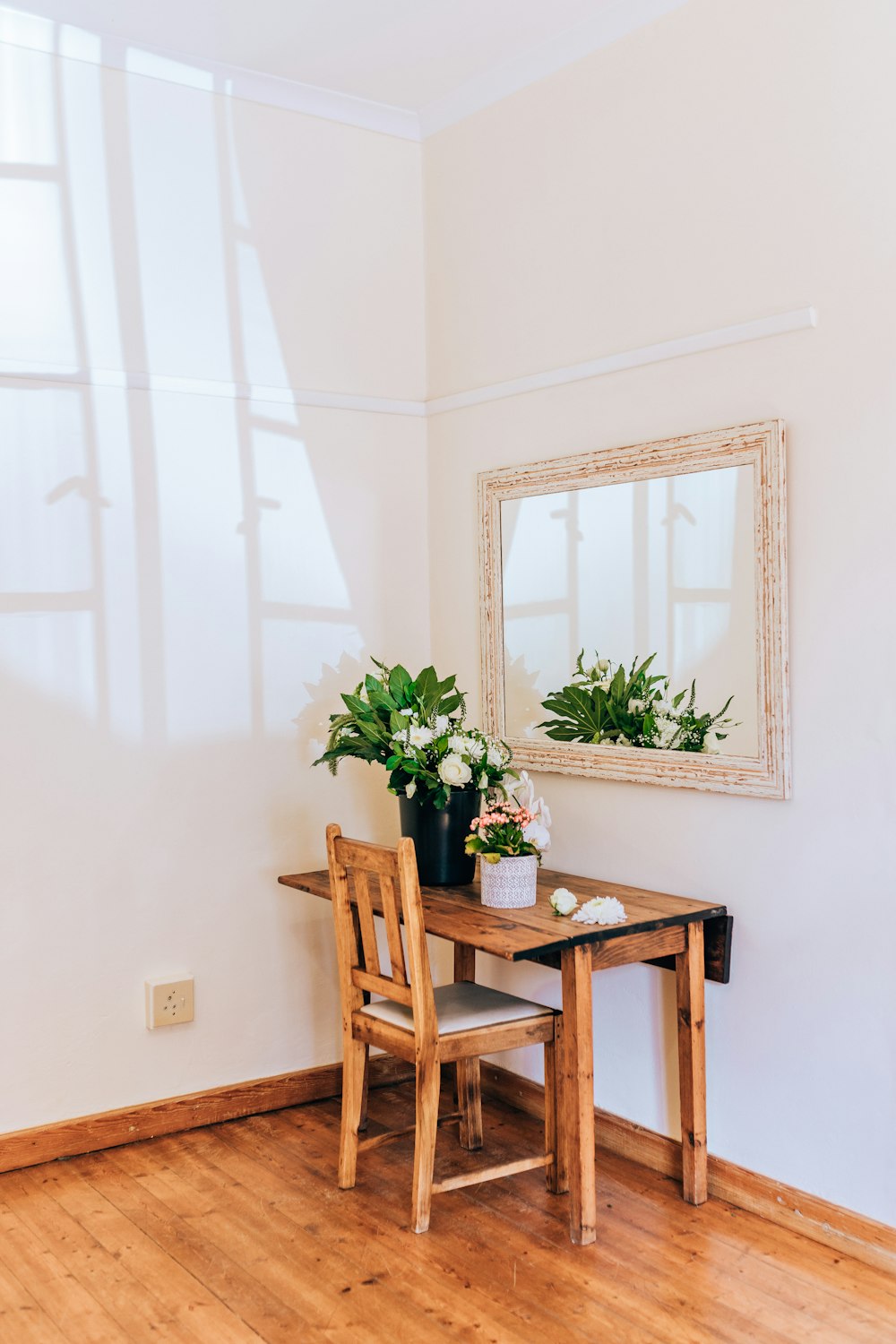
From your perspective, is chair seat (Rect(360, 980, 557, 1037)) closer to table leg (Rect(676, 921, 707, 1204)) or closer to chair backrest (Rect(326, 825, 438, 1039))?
chair backrest (Rect(326, 825, 438, 1039))

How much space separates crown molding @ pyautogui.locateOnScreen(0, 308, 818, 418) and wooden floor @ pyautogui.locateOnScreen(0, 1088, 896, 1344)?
6.30 ft

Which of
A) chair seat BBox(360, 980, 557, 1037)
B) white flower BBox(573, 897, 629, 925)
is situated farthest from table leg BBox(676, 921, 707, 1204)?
chair seat BBox(360, 980, 557, 1037)

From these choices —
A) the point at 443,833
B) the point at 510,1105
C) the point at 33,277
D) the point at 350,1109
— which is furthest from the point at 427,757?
the point at 33,277

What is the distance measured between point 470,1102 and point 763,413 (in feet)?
5.86

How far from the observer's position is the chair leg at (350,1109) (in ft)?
9.13

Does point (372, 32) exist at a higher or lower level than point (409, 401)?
higher

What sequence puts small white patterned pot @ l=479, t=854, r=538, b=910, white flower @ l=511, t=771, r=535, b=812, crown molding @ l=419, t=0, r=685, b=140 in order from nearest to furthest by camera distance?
small white patterned pot @ l=479, t=854, r=538, b=910 → crown molding @ l=419, t=0, r=685, b=140 → white flower @ l=511, t=771, r=535, b=812

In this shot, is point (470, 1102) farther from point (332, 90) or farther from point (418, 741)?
point (332, 90)

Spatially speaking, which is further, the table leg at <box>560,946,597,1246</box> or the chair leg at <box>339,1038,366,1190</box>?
the chair leg at <box>339,1038,366,1190</box>

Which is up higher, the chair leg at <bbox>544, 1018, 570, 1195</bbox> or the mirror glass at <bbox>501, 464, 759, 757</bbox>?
the mirror glass at <bbox>501, 464, 759, 757</bbox>

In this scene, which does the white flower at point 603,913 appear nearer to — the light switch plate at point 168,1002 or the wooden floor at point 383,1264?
the wooden floor at point 383,1264

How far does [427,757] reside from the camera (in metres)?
2.97

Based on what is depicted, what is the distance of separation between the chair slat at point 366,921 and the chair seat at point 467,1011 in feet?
0.31

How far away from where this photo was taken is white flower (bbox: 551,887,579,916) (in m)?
2.65
